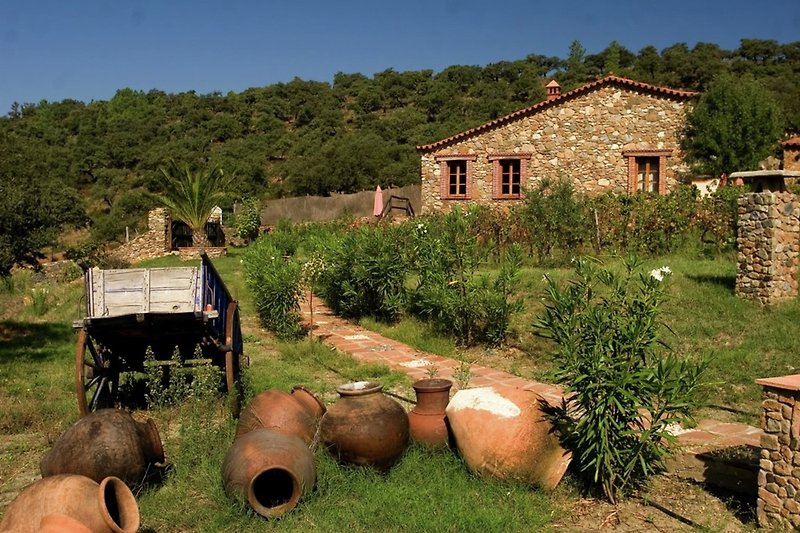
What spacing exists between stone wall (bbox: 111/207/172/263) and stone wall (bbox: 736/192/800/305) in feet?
60.1

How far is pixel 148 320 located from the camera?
19.1ft

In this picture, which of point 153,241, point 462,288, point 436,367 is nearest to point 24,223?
point 462,288

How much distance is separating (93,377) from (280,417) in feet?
7.53

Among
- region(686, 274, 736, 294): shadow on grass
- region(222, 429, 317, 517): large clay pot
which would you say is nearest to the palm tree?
region(686, 274, 736, 294): shadow on grass

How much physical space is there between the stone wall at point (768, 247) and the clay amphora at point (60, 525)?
8275 mm

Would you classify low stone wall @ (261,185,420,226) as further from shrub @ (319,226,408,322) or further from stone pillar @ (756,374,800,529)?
stone pillar @ (756,374,800,529)

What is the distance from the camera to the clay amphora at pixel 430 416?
16.9 feet

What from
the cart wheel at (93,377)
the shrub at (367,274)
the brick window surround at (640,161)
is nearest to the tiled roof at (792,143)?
the brick window surround at (640,161)

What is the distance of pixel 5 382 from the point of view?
312 inches

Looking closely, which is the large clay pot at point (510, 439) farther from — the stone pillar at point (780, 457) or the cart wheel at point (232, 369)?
the cart wheel at point (232, 369)

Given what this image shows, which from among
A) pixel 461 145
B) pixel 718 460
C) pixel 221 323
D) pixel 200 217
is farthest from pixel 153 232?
pixel 718 460

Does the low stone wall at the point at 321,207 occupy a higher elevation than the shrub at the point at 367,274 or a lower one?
higher

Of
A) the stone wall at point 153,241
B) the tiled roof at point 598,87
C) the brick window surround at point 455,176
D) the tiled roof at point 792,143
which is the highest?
the tiled roof at point 598,87

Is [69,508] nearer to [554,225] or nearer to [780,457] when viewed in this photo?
[780,457]
